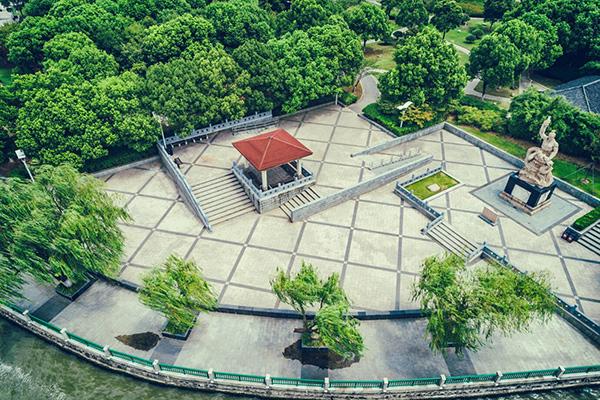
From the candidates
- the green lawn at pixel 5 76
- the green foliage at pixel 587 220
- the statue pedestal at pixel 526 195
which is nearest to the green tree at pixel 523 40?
the statue pedestal at pixel 526 195

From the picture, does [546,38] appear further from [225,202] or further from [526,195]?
[225,202]

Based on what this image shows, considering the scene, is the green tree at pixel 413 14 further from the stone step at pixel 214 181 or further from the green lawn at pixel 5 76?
the green lawn at pixel 5 76

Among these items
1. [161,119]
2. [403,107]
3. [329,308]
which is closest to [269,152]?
[161,119]

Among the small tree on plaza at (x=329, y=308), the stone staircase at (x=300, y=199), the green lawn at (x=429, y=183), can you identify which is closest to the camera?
the small tree on plaza at (x=329, y=308)

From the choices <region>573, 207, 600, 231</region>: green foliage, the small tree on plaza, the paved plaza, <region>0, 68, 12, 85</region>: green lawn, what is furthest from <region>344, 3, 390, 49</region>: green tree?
<region>0, 68, 12, 85</region>: green lawn

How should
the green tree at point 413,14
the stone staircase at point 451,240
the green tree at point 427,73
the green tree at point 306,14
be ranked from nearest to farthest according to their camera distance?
the stone staircase at point 451,240, the green tree at point 427,73, the green tree at point 306,14, the green tree at point 413,14

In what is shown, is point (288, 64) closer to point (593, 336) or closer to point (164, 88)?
point (164, 88)

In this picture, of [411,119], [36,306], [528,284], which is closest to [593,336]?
[528,284]
